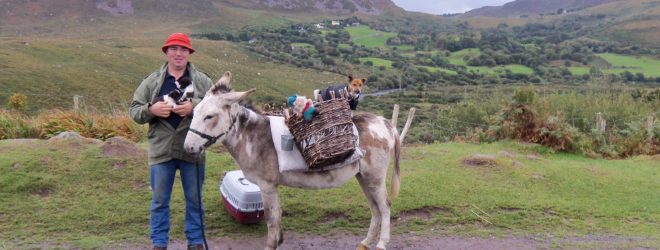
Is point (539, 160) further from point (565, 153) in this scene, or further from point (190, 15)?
point (190, 15)

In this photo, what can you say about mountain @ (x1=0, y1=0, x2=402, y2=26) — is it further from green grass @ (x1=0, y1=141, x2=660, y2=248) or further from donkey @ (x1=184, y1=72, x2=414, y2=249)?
donkey @ (x1=184, y1=72, x2=414, y2=249)

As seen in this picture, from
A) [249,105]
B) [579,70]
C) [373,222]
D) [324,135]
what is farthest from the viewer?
[579,70]

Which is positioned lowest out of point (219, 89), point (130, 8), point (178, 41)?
point (219, 89)

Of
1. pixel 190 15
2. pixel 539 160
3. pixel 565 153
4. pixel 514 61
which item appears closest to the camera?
pixel 539 160

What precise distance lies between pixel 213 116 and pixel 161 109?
467 mm

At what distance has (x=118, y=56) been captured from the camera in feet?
171

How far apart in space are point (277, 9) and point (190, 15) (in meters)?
38.3

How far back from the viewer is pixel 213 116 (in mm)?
4363

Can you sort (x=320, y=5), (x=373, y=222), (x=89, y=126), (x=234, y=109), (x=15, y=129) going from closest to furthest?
(x=234, y=109) → (x=373, y=222) → (x=15, y=129) → (x=89, y=126) → (x=320, y=5)

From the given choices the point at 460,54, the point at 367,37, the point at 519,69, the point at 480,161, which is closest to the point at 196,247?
the point at 480,161

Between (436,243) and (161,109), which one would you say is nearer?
(161,109)

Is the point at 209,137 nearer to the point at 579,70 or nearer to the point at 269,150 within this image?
the point at 269,150

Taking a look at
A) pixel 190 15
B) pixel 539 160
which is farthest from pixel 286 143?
pixel 190 15

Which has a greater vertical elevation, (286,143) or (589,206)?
(286,143)
